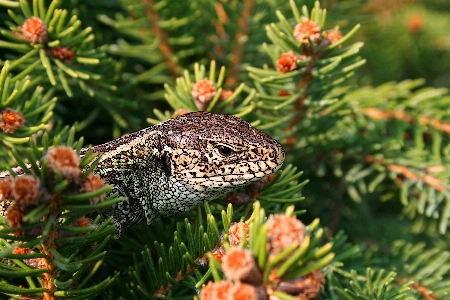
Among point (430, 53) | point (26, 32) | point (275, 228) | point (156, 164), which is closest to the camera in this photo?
point (275, 228)

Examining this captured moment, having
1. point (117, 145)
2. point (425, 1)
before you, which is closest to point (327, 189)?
point (117, 145)

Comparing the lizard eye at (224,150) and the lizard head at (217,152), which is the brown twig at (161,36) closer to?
the lizard head at (217,152)

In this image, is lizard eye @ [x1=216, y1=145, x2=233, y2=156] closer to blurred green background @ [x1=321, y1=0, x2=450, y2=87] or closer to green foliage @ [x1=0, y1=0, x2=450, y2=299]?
green foliage @ [x1=0, y1=0, x2=450, y2=299]

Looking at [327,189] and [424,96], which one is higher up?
[424,96]

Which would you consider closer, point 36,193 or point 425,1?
point 36,193

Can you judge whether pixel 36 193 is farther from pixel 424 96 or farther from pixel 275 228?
pixel 424 96

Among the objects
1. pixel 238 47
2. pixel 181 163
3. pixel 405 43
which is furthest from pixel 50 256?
pixel 405 43
